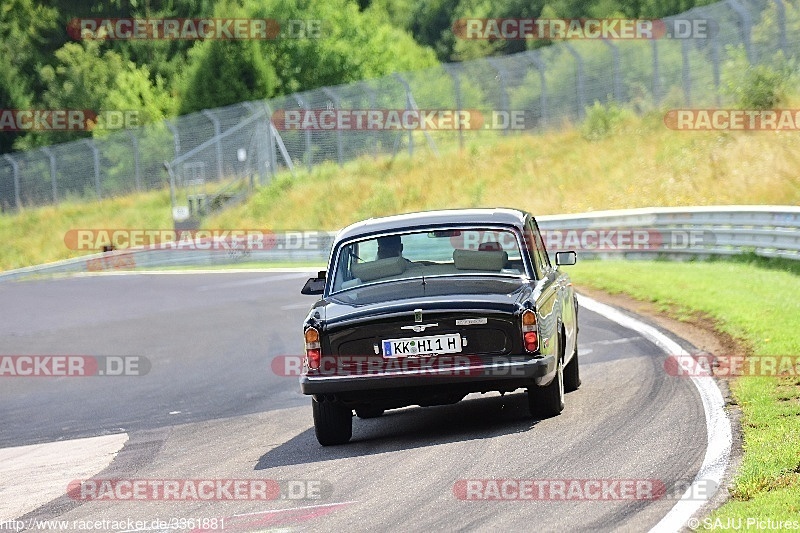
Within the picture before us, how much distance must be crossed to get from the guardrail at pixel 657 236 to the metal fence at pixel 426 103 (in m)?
7.56

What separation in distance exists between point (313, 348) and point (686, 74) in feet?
94.5

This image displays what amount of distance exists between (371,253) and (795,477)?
3880 mm

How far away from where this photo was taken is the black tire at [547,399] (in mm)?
9039

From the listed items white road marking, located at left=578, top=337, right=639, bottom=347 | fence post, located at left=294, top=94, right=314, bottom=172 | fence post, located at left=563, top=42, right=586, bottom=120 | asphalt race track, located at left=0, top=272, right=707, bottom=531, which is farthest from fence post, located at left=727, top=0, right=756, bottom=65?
white road marking, located at left=578, top=337, right=639, bottom=347

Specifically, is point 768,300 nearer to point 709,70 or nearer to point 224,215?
point 709,70

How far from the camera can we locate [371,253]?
31.7ft

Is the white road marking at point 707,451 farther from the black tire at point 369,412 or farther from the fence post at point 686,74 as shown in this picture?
the fence post at point 686,74

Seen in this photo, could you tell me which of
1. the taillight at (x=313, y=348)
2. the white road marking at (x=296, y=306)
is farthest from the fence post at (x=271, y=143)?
the taillight at (x=313, y=348)

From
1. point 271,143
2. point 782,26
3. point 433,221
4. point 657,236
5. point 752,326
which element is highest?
point 782,26

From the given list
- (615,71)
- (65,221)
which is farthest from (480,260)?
(65,221)

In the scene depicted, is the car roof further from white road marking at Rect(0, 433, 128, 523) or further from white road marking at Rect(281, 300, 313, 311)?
white road marking at Rect(281, 300, 313, 311)

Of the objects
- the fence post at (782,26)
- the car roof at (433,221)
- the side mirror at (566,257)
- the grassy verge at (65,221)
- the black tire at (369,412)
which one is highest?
the fence post at (782,26)

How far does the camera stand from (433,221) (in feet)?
31.5

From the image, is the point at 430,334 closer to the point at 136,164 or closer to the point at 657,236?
the point at 657,236
